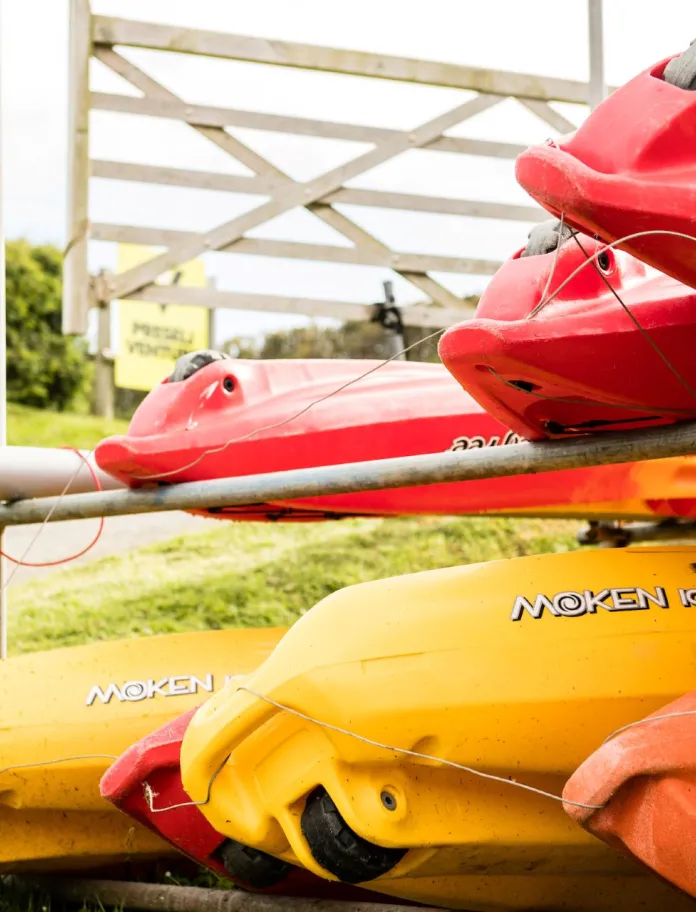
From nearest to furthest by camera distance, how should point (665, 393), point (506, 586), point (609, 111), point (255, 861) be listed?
point (609, 111)
point (665, 393)
point (506, 586)
point (255, 861)

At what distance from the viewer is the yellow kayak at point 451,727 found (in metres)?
1.50

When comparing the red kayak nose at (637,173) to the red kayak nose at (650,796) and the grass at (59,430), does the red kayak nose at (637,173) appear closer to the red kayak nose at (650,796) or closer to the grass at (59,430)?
the red kayak nose at (650,796)

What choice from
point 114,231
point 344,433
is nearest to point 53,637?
point 114,231

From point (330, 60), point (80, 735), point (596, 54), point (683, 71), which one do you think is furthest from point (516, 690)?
point (330, 60)

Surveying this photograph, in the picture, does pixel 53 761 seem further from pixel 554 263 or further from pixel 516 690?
pixel 554 263

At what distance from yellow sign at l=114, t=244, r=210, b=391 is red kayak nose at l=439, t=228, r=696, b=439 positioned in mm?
3311

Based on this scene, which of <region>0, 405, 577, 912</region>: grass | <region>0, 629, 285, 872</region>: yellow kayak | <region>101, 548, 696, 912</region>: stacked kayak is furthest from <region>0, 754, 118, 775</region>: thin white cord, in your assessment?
<region>0, 405, 577, 912</region>: grass

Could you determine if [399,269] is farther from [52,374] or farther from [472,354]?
[52,374]

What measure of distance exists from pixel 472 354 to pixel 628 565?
0.40m

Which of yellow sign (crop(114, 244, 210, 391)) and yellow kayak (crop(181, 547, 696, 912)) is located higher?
yellow sign (crop(114, 244, 210, 391))

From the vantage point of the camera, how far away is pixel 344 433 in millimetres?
2365

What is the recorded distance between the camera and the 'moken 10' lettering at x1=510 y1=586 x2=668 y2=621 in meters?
1.58

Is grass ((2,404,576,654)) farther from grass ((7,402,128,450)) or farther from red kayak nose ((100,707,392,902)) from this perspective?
grass ((7,402,128,450))

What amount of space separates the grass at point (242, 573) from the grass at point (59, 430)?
301cm
